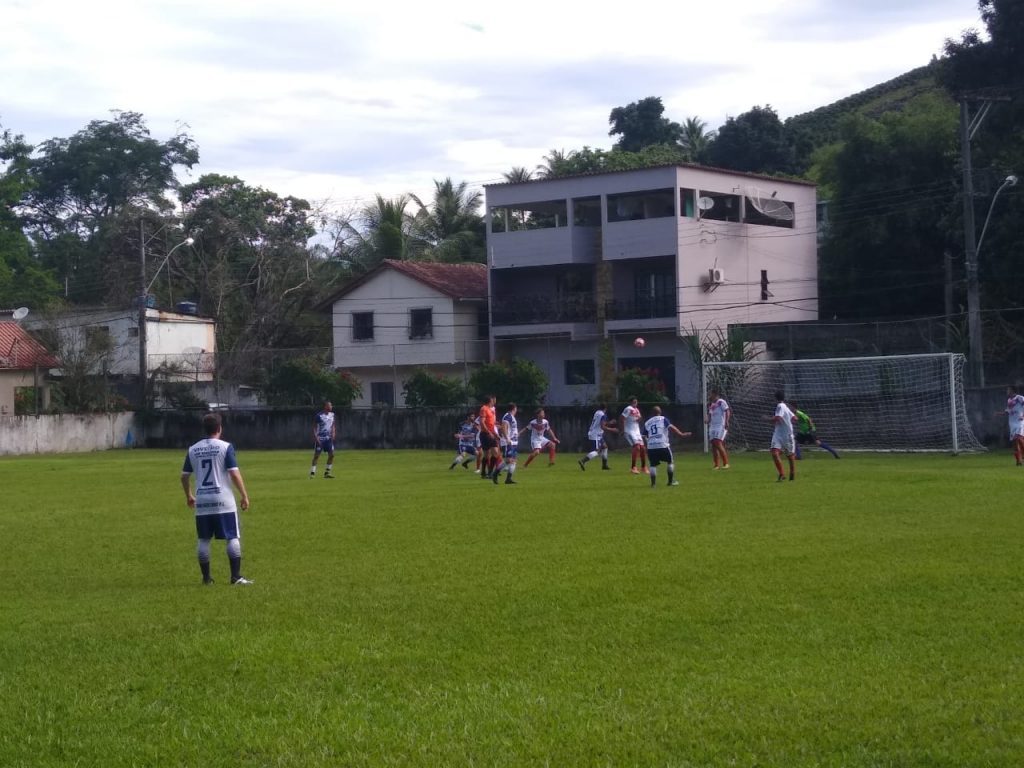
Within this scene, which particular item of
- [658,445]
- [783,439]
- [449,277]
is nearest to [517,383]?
[449,277]

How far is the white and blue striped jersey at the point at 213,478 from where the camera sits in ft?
43.2

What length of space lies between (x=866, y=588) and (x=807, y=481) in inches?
546

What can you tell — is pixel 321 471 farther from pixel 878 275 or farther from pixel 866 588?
pixel 878 275

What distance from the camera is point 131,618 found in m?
11.0

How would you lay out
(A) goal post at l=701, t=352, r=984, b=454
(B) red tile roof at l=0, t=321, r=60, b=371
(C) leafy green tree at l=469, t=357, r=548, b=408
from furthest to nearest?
1. (B) red tile roof at l=0, t=321, r=60, b=371
2. (C) leafy green tree at l=469, t=357, r=548, b=408
3. (A) goal post at l=701, t=352, r=984, b=454

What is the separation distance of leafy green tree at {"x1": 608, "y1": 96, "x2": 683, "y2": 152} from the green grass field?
208 ft

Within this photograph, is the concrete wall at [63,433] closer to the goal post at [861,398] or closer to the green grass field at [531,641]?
the goal post at [861,398]

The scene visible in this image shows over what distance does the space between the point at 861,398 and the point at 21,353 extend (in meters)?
34.6

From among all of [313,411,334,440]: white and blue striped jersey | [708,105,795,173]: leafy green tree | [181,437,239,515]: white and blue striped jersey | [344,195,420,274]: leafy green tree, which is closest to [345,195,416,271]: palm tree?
[344,195,420,274]: leafy green tree

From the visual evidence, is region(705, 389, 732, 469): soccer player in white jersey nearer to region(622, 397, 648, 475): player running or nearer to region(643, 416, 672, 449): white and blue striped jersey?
region(622, 397, 648, 475): player running

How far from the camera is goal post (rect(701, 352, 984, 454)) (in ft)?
116

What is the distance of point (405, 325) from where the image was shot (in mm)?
55062

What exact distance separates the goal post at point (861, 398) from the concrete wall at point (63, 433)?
24.4 meters

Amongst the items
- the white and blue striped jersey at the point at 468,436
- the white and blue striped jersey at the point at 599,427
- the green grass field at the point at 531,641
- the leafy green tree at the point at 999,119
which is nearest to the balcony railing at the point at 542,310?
the leafy green tree at the point at 999,119
